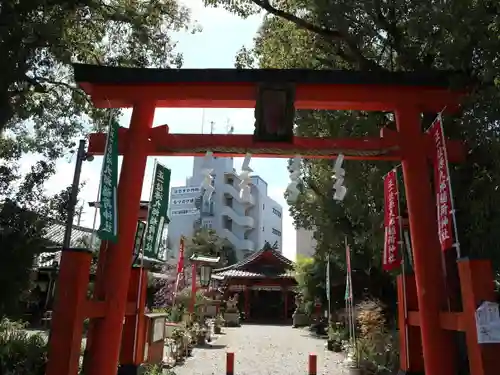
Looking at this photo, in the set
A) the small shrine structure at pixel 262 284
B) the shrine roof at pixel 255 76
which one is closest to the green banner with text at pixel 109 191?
A: the shrine roof at pixel 255 76

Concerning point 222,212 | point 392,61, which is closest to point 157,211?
point 392,61

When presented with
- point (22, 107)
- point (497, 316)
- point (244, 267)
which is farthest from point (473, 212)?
point (244, 267)

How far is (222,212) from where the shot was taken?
6169cm

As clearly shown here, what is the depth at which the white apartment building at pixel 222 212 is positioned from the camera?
197 feet

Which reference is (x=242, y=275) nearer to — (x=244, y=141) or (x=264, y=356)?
(x=264, y=356)

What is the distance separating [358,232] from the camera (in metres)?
14.6

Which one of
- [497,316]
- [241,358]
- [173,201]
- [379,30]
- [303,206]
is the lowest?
[241,358]

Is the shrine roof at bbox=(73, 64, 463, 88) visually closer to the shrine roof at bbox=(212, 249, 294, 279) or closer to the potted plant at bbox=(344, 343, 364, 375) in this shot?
the potted plant at bbox=(344, 343, 364, 375)

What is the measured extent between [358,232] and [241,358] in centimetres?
624

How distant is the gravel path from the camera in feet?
43.9

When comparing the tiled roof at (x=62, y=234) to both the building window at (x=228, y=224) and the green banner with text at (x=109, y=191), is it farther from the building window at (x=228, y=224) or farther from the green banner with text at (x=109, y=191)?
the building window at (x=228, y=224)

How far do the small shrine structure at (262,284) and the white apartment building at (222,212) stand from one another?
21.0 m

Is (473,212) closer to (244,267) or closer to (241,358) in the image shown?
(241,358)

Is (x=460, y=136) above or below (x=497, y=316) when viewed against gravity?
above
